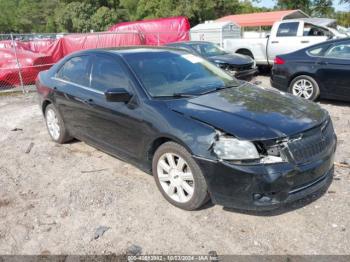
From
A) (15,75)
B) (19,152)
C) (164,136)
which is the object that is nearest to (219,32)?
(15,75)

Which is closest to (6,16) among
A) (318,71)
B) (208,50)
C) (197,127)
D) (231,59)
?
(208,50)

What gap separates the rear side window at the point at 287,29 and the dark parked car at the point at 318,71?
12.6 feet

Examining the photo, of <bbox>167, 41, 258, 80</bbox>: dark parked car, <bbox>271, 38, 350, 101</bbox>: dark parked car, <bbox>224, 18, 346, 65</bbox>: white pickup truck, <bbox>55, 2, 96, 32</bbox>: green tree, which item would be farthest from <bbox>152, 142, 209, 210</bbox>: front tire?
<bbox>55, 2, 96, 32</bbox>: green tree

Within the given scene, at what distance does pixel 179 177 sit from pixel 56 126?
9.67 feet

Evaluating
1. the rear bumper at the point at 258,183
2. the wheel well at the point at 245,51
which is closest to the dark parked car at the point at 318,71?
the rear bumper at the point at 258,183

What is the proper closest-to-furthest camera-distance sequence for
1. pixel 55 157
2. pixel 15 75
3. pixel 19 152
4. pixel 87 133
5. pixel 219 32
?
pixel 87 133 → pixel 55 157 → pixel 19 152 → pixel 15 75 → pixel 219 32

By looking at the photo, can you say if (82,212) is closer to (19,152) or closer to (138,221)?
(138,221)

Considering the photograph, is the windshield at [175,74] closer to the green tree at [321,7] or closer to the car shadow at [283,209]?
the car shadow at [283,209]

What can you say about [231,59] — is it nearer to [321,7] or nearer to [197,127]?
[197,127]

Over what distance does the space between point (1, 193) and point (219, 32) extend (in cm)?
1468

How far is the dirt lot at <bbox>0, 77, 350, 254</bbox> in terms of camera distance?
9.68ft

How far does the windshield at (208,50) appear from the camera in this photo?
11141 millimetres

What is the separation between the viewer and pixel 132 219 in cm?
338

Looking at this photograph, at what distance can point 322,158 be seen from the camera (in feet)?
10.3
